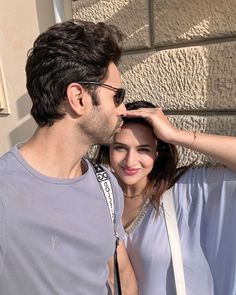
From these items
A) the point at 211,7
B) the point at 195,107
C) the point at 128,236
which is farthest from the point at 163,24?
the point at 128,236

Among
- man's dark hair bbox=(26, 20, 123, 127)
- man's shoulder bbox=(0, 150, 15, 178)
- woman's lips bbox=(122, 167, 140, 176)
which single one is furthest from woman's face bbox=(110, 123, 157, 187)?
man's shoulder bbox=(0, 150, 15, 178)

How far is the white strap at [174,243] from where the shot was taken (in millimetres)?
1727

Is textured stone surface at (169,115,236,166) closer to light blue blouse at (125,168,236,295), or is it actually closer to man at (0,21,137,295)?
light blue blouse at (125,168,236,295)

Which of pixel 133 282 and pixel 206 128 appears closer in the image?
pixel 133 282

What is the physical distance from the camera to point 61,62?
4.76ft

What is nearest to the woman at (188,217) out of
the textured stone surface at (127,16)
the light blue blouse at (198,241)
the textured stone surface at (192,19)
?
the light blue blouse at (198,241)

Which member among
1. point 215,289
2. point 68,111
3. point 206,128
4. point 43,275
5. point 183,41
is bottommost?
point 215,289

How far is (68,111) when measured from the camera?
1501 millimetres

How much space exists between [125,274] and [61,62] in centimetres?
108

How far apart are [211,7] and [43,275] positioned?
71.5 inches

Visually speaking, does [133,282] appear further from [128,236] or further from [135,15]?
[135,15]

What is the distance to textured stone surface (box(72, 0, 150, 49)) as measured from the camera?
2.54m

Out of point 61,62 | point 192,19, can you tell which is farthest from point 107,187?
point 192,19

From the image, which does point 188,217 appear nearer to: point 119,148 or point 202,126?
point 119,148
